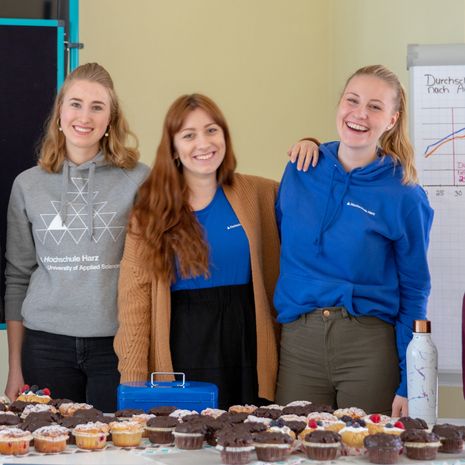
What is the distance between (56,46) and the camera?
334 cm

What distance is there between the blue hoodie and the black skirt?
5.1 inches

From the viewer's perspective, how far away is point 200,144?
2623mm

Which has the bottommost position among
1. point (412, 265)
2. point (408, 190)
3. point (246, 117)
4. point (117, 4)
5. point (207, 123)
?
point (412, 265)

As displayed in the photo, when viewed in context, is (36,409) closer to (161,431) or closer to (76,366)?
(161,431)

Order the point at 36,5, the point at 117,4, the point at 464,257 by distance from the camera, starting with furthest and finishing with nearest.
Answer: the point at 117,4 → the point at 36,5 → the point at 464,257

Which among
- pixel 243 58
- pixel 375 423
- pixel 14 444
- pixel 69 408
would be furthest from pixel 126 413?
pixel 243 58

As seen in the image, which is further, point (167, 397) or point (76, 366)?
point (76, 366)

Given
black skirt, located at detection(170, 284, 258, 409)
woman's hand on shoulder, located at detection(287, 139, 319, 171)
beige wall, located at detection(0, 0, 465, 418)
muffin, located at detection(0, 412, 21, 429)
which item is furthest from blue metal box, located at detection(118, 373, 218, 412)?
beige wall, located at detection(0, 0, 465, 418)

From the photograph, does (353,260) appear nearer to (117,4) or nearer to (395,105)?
(395,105)

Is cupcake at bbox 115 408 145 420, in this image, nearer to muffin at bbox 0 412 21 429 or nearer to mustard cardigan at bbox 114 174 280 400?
muffin at bbox 0 412 21 429

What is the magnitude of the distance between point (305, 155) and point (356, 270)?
0.40 metres

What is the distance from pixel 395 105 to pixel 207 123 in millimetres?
555

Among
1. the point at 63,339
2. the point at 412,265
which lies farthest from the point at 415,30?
the point at 63,339

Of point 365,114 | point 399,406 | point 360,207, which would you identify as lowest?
point 399,406
